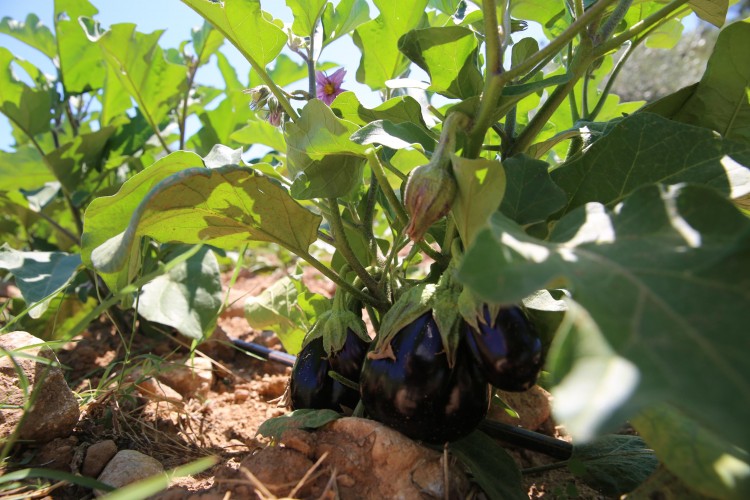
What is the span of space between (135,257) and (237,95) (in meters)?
0.89

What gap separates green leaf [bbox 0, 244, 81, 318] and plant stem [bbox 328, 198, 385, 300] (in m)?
0.49

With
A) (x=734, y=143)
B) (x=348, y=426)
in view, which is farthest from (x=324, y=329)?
(x=734, y=143)

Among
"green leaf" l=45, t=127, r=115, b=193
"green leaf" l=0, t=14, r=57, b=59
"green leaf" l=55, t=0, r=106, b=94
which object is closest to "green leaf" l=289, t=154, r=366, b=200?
"green leaf" l=45, t=127, r=115, b=193

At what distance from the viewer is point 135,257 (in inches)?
26.3

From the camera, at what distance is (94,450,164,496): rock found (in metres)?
0.63

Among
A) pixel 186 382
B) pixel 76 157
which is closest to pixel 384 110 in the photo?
pixel 186 382

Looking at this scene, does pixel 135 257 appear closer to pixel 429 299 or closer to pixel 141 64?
pixel 429 299

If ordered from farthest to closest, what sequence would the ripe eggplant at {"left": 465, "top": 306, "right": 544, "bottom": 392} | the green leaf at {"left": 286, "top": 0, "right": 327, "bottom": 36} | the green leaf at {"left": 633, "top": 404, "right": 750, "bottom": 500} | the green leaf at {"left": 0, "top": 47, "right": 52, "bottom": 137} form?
the green leaf at {"left": 0, "top": 47, "right": 52, "bottom": 137} → the green leaf at {"left": 286, "top": 0, "right": 327, "bottom": 36} → the ripe eggplant at {"left": 465, "top": 306, "right": 544, "bottom": 392} → the green leaf at {"left": 633, "top": 404, "right": 750, "bottom": 500}

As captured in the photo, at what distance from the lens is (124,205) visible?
684mm

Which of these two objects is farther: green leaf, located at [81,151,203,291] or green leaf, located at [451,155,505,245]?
green leaf, located at [81,151,203,291]

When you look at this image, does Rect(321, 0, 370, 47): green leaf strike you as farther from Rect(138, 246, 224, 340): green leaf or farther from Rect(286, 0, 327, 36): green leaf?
Rect(138, 246, 224, 340): green leaf

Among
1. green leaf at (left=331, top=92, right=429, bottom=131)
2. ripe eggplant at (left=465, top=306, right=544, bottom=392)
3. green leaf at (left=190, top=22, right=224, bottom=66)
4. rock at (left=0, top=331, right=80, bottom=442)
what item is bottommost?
rock at (left=0, top=331, right=80, bottom=442)

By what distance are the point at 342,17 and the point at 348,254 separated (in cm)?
47

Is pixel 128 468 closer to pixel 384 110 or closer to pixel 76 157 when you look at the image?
pixel 384 110
